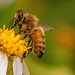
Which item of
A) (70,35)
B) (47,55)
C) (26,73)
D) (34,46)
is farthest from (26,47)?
(70,35)

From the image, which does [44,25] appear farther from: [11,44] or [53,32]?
[53,32]

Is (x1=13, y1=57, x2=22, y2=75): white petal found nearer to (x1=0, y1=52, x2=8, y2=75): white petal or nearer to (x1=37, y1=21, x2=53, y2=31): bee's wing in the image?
(x1=0, y1=52, x2=8, y2=75): white petal

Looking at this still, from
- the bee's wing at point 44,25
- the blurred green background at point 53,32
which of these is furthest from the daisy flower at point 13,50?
the blurred green background at point 53,32

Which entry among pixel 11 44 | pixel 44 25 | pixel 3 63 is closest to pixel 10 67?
pixel 3 63

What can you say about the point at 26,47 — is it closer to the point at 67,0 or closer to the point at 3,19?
the point at 3,19

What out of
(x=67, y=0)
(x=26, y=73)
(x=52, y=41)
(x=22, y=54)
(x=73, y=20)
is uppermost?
(x=67, y=0)

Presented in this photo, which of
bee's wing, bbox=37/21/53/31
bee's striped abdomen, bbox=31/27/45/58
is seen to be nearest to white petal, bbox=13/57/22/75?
bee's striped abdomen, bbox=31/27/45/58
